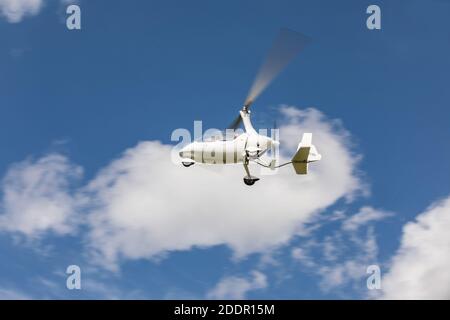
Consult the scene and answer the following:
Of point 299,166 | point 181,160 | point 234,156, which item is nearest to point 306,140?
point 299,166

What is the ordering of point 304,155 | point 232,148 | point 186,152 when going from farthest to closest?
point 186,152 < point 304,155 < point 232,148

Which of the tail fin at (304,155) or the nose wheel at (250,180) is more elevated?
the tail fin at (304,155)

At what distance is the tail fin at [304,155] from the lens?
51.3m

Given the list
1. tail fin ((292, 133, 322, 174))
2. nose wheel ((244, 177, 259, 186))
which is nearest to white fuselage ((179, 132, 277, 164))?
nose wheel ((244, 177, 259, 186))

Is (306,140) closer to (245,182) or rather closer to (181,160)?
(245,182)

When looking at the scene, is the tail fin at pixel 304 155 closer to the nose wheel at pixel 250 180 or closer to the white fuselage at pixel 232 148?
the white fuselage at pixel 232 148

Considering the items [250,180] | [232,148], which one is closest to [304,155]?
[250,180]

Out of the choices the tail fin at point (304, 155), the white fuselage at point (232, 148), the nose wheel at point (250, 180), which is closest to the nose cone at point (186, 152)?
the white fuselage at point (232, 148)

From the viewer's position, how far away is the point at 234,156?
51.2 m

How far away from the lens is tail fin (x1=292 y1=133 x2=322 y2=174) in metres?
51.3

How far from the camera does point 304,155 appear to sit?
51.7 meters

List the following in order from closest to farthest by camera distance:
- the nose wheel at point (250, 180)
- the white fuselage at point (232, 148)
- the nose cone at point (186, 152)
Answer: the white fuselage at point (232, 148) < the nose wheel at point (250, 180) < the nose cone at point (186, 152)

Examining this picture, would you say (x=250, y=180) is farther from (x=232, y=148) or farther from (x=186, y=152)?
(x=186, y=152)

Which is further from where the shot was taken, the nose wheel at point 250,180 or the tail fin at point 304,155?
the nose wheel at point 250,180
